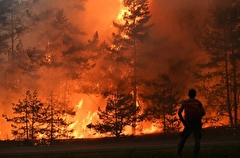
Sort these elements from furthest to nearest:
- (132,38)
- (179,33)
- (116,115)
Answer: (179,33)
(132,38)
(116,115)

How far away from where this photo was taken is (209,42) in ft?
74.7

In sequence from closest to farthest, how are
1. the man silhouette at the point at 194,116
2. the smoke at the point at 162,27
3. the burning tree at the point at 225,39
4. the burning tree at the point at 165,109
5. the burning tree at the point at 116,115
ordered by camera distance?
1. the man silhouette at the point at 194,116
2. the burning tree at the point at 116,115
3. the burning tree at the point at 165,109
4. the burning tree at the point at 225,39
5. the smoke at the point at 162,27

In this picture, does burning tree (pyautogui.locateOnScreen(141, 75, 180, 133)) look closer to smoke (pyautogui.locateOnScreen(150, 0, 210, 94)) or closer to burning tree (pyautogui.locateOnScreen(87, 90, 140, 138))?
burning tree (pyautogui.locateOnScreen(87, 90, 140, 138))

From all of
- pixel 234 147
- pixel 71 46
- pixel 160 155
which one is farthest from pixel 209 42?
pixel 160 155

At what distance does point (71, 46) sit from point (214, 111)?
42.6ft

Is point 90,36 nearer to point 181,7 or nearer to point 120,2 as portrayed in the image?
point 120,2

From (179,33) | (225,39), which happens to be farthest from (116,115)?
(179,33)

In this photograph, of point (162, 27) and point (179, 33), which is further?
point (179, 33)

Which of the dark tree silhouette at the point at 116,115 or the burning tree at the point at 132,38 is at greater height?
the burning tree at the point at 132,38

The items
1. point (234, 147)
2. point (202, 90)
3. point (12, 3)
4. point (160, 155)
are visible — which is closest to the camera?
point (160, 155)

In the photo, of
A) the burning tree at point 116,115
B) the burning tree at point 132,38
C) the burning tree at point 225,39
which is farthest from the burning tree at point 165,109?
the burning tree at point 225,39

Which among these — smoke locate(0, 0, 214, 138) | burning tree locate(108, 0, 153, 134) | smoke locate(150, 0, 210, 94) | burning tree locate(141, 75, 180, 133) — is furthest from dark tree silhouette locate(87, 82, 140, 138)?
smoke locate(150, 0, 210, 94)

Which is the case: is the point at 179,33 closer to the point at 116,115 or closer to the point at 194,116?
the point at 116,115

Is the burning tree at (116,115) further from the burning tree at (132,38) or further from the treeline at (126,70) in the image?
the burning tree at (132,38)
